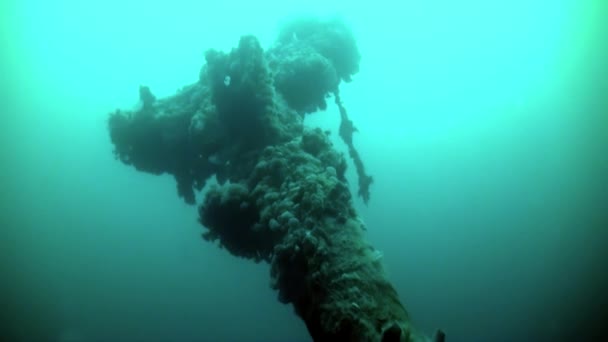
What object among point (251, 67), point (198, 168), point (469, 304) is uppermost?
point (469, 304)

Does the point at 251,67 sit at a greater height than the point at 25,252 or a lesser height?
lesser

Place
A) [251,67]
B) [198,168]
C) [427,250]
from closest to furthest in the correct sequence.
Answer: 1. [251,67]
2. [198,168]
3. [427,250]

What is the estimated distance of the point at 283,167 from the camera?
7125 mm

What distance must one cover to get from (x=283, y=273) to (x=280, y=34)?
9154mm

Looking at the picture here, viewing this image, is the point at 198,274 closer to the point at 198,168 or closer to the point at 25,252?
the point at 25,252

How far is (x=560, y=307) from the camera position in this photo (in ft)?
116

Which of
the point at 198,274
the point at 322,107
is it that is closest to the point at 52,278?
the point at 198,274

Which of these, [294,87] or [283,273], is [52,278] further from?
[283,273]

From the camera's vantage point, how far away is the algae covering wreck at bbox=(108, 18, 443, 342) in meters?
4.98

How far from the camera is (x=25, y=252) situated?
1674 inches

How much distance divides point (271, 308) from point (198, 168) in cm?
3129

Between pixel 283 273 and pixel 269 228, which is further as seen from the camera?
pixel 269 228

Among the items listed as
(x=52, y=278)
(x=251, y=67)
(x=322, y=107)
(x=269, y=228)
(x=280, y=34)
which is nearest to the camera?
(x=269, y=228)

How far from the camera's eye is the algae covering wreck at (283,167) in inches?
196
